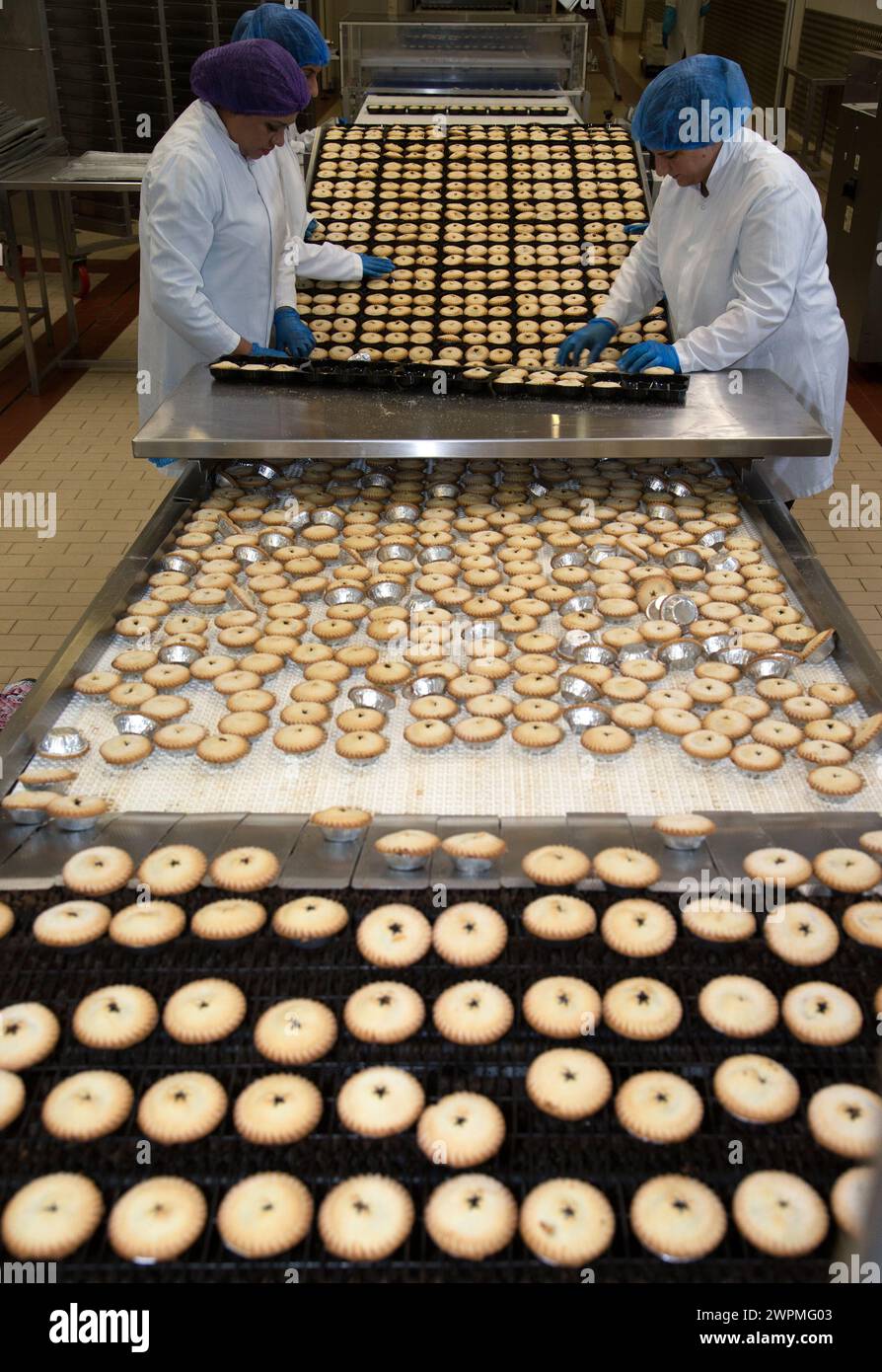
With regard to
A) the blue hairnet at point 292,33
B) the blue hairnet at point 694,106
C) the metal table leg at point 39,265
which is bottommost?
the metal table leg at point 39,265

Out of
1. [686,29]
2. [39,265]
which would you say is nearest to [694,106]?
[39,265]

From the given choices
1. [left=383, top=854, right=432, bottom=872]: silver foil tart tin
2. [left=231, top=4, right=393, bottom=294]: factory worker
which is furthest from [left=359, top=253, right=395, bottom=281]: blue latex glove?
[left=383, top=854, right=432, bottom=872]: silver foil tart tin

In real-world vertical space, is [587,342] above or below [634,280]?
below

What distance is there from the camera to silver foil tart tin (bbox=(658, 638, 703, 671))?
6.91 ft

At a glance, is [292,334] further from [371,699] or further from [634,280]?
[371,699]

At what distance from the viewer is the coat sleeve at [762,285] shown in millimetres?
2887

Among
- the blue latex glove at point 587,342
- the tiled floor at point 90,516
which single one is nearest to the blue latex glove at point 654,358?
the blue latex glove at point 587,342

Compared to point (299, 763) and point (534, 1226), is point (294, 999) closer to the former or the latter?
point (534, 1226)

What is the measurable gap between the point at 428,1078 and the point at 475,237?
381cm

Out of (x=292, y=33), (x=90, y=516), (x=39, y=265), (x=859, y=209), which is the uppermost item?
(x=292, y=33)

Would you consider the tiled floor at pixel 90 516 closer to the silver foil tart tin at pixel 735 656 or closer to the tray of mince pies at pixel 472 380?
the tray of mince pies at pixel 472 380

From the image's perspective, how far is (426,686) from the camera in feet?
6.64

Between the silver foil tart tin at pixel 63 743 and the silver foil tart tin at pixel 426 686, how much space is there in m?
0.60

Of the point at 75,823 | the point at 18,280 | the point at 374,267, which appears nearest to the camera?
the point at 75,823
